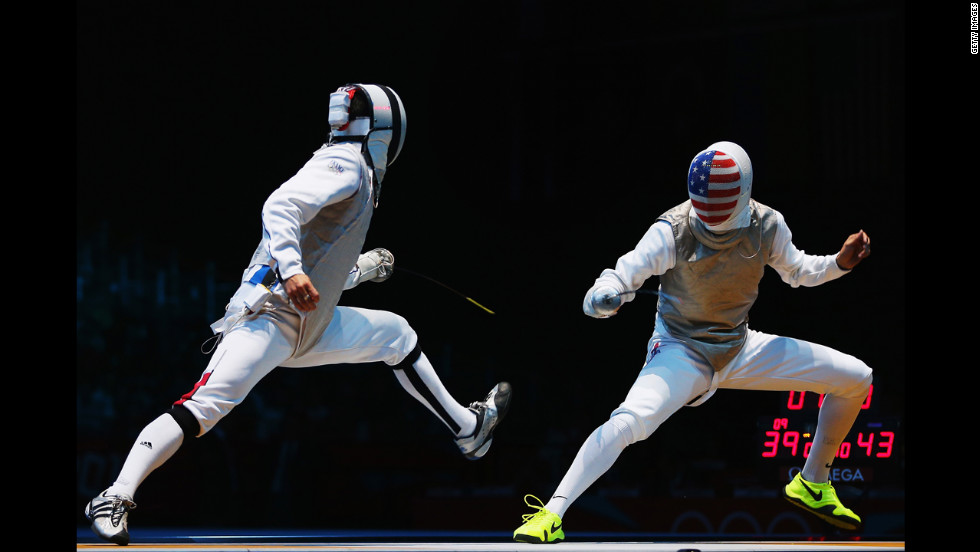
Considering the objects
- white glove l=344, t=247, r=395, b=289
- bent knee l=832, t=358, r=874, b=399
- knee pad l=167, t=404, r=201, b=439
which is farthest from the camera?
white glove l=344, t=247, r=395, b=289

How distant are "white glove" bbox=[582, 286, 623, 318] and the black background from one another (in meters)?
2.09

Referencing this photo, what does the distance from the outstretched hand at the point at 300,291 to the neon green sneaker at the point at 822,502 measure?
170 centimetres

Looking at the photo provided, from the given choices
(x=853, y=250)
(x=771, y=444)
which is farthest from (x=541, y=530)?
(x=771, y=444)

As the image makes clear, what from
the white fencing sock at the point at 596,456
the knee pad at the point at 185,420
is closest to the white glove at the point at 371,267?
the knee pad at the point at 185,420

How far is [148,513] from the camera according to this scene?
4.96 m

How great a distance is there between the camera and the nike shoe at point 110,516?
2.58 metres

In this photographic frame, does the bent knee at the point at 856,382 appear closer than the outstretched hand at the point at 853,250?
No

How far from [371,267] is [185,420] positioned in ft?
2.75

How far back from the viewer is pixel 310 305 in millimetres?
2666

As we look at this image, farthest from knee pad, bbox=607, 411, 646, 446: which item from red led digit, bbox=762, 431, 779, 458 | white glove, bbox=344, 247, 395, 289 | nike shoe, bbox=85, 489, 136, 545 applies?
red led digit, bbox=762, 431, 779, 458

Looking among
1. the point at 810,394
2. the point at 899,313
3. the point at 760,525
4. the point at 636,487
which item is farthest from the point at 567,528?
the point at 899,313

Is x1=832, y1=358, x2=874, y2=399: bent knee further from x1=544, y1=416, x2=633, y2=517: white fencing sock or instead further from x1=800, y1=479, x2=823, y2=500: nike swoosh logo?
x1=544, y1=416, x2=633, y2=517: white fencing sock

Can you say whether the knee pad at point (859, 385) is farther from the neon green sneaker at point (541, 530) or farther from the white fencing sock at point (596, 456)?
the neon green sneaker at point (541, 530)

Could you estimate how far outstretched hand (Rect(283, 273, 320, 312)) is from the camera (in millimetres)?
2635
